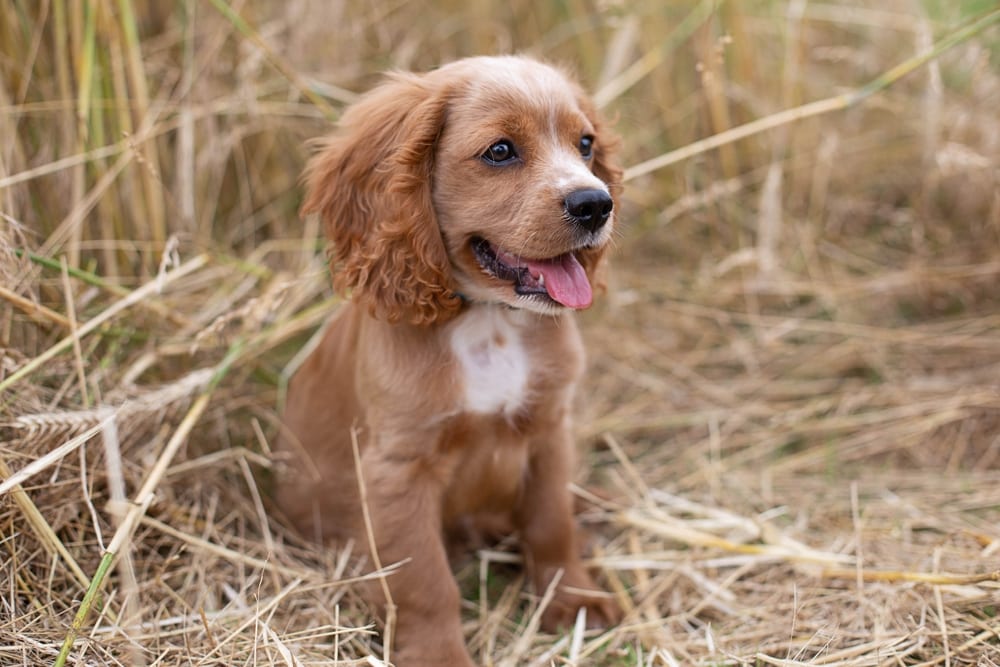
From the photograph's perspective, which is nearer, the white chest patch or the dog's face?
the dog's face

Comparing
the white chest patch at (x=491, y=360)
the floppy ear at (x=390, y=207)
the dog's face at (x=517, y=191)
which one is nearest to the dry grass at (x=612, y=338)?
the floppy ear at (x=390, y=207)

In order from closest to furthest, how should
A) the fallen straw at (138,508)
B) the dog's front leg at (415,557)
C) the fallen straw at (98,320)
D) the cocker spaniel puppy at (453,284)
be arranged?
1. the fallen straw at (138,508)
2. the cocker spaniel puppy at (453,284)
3. the dog's front leg at (415,557)
4. the fallen straw at (98,320)

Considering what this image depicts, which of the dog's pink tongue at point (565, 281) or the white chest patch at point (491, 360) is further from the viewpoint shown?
the white chest patch at point (491, 360)

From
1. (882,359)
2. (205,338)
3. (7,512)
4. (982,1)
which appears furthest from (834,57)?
(7,512)

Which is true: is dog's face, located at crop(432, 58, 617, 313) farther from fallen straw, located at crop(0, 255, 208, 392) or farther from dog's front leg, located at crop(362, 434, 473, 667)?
fallen straw, located at crop(0, 255, 208, 392)

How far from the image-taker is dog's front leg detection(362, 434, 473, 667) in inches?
112

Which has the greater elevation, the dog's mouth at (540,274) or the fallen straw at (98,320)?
the dog's mouth at (540,274)

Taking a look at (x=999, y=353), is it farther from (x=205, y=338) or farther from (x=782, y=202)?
(x=205, y=338)

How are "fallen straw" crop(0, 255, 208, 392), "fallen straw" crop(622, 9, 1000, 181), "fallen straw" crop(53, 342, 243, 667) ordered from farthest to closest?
1. "fallen straw" crop(622, 9, 1000, 181)
2. "fallen straw" crop(0, 255, 208, 392)
3. "fallen straw" crop(53, 342, 243, 667)

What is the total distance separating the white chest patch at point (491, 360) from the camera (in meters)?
2.85

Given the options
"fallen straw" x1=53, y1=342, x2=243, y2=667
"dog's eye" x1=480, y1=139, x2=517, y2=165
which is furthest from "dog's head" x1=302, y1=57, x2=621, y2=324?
"fallen straw" x1=53, y1=342, x2=243, y2=667

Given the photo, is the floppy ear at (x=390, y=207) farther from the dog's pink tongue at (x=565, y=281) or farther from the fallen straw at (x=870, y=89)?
the fallen straw at (x=870, y=89)

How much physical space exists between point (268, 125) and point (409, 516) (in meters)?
2.37

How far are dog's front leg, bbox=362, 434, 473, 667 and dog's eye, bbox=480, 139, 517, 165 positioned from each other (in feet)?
2.72
